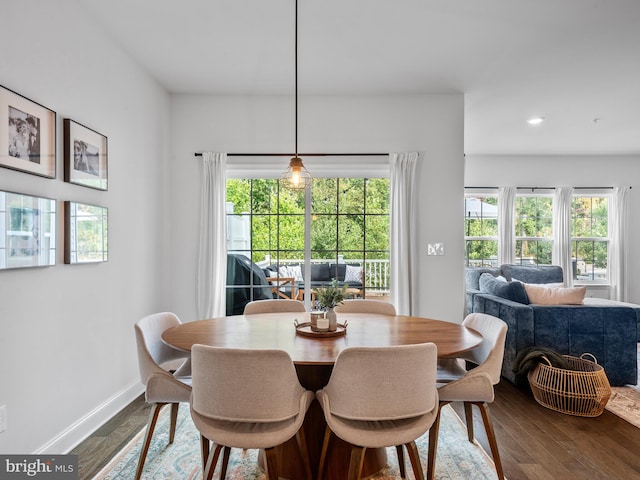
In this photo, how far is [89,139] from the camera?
2477mm

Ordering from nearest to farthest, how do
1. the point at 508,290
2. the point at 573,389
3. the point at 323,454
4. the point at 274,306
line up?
1. the point at 323,454
2. the point at 573,389
3. the point at 274,306
4. the point at 508,290

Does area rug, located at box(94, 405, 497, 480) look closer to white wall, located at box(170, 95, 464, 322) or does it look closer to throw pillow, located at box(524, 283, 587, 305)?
white wall, located at box(170, 95, 464, 322)

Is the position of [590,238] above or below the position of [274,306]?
above

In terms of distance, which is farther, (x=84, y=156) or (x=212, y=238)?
(x=212, y=238)

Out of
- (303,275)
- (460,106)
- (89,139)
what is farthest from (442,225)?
(89,139)

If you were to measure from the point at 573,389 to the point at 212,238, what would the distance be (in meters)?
3.31

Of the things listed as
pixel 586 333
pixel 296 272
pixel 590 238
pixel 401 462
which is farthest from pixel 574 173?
pixel 401 462

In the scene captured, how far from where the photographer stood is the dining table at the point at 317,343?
1.78 metres

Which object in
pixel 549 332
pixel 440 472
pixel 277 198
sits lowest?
pixel 440 472

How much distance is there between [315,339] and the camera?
193 cm

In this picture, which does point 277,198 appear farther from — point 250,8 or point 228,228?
point 250,8

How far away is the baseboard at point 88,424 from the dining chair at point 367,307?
180 centimetres

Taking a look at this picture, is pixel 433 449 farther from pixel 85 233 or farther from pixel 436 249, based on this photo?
pixel 85 233

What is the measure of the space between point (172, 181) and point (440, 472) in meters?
3.36
